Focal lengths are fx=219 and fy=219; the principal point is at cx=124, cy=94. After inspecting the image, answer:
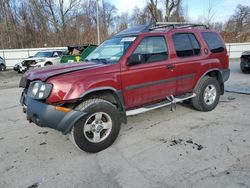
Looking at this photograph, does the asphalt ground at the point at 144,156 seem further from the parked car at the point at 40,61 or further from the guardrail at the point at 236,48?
the guardrail at the point at 236,48

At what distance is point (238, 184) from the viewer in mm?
2574

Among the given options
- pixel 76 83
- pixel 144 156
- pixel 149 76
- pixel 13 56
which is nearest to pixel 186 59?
pixel 149 76

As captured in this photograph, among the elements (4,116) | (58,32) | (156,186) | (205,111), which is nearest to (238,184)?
(156,186)

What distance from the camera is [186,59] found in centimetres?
463

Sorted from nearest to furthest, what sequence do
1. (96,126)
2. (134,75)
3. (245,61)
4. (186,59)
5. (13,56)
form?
(96,126)
(134,75)
(186,59)
(245,61)
(13,56)

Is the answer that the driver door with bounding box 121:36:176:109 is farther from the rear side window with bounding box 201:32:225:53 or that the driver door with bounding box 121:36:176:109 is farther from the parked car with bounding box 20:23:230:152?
the rear side window with bounding box 201:32:225:53

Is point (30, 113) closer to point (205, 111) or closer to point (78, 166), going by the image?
point (78, 166)

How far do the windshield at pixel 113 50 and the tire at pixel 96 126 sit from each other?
34.5 inches

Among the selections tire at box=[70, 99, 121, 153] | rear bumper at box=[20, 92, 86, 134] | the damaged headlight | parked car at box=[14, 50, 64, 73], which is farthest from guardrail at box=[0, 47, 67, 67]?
Answer: tire at box=[70, 99, 121, 153]

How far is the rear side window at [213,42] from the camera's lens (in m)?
5.17

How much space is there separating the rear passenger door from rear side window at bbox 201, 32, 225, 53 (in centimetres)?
40

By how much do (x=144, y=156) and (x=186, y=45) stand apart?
2.66 metres

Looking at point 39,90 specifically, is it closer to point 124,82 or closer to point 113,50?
point 124,82

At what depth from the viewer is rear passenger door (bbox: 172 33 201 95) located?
4520 mm
